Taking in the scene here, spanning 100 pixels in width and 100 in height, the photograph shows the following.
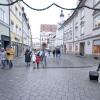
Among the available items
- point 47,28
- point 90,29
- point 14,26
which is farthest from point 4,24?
point 47,28

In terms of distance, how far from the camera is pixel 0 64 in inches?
666

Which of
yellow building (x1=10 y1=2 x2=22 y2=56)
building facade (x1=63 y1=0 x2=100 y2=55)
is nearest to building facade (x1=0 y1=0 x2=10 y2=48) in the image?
yellow building (x1=10 y1=2 x2=22 y2=56)

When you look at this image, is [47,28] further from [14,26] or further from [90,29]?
[90,29]

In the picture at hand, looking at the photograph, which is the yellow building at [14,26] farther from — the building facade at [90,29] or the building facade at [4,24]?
the building facade at [90,29]

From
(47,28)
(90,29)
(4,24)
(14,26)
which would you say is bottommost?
(4,24)

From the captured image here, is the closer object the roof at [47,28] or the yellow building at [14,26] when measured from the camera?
the yellow building at [14,26]

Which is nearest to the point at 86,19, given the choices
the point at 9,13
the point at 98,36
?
the point at 98,36

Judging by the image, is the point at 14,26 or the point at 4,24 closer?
the point at 4,24

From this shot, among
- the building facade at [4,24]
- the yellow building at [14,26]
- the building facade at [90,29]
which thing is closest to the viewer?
the building facade at [4,24]

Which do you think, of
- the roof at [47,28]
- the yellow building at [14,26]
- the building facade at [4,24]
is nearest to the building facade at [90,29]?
the yellow building at [14,26]

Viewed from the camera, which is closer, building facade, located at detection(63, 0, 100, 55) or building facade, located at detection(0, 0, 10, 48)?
building facade, located at detection(0, 0, 10, 48)

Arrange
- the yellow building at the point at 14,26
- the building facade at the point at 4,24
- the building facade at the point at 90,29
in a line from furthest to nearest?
1. the yellow building at the point at 14,26
2. the building facade at the point at 90,29
3. the building facade at the point at 4,24

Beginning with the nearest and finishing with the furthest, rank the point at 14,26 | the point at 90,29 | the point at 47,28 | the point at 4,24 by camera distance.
Answer: the point at 4,24 < the point at 90,29 < the point at 14,26 < the point at 47,28

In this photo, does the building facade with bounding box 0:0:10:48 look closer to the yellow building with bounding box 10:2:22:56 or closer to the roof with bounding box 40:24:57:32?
the yellow building with bounding box 10:2:22:56
